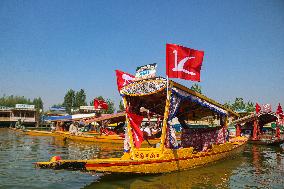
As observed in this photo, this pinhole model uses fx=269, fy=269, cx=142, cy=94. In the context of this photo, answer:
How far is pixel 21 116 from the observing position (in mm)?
57781

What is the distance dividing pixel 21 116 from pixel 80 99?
36.9 meters

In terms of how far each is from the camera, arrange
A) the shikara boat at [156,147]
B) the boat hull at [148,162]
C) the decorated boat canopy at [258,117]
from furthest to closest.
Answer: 1. the decorated boat canopy at [258,117]
2. the shikara boat at [156,147]
3. the boat hull at [148,162]

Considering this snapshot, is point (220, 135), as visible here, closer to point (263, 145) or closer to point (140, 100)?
point (140, 100)

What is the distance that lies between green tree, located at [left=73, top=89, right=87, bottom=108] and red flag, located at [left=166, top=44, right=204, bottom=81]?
85.1m

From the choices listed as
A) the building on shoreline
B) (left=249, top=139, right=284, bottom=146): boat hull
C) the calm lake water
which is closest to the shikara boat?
the calm lake water

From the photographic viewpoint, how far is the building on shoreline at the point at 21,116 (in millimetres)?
56688

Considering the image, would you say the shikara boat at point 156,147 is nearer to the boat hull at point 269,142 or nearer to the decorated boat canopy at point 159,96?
the decorated boat canopy at point 159,96

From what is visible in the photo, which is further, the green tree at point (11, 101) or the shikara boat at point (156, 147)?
the green tree at point (11, 101)

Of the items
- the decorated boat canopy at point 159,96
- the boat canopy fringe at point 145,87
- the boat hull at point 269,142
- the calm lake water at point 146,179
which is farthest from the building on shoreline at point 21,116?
the boat canopy fringe at point 145,87

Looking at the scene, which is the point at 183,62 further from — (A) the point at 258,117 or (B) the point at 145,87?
(A) the point at 258,117

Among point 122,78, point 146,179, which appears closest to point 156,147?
point 146,179

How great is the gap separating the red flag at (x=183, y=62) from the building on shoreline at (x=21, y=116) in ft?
172

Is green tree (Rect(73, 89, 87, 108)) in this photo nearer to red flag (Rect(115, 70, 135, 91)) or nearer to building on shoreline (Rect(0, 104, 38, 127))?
building on shoreline (Rect(0, 104, 38, 127))

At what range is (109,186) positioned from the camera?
909 centimetres
